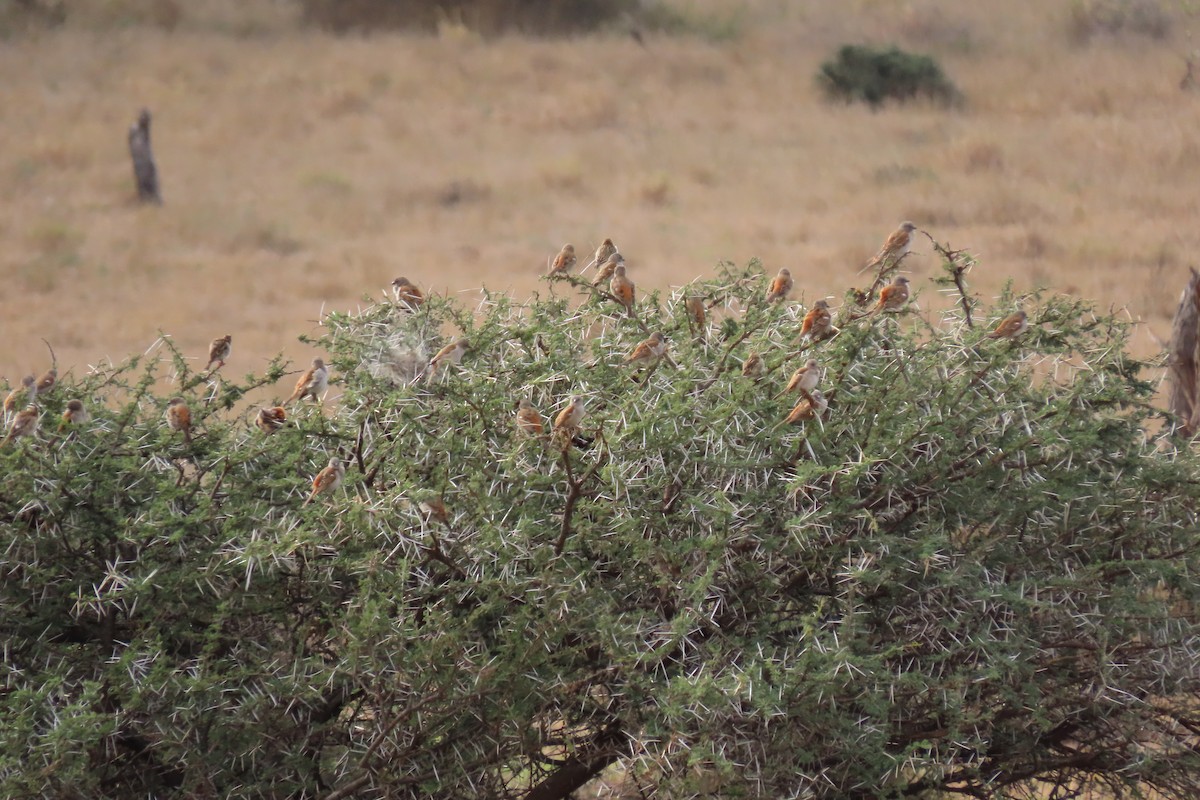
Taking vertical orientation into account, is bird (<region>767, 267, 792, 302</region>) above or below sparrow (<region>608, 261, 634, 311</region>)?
below

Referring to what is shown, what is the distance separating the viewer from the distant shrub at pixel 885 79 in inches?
915

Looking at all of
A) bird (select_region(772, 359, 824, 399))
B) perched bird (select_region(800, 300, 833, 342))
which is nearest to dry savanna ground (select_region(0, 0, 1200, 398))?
perched bird (select_region(800, 300, 833, 342))

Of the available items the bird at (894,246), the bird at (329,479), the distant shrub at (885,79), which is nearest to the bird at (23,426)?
the bird at (329,479)

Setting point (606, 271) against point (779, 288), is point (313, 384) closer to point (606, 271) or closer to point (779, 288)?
point (606, 271)

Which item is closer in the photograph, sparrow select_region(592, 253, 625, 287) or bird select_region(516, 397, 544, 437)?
bird select_region(516, 397, 544, 437)

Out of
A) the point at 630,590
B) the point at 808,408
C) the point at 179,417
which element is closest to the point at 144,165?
the point at 179,417

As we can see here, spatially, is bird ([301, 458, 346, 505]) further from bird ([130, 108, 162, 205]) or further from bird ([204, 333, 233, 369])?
bird ([130, 108, 162, 205])

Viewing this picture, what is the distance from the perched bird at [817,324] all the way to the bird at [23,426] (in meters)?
2.03

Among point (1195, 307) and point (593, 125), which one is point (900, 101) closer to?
point (593, 125)

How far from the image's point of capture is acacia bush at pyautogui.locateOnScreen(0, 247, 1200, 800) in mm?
3178

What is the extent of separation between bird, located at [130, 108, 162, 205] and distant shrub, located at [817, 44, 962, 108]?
11.0m

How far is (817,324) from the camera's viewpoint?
3648 mm

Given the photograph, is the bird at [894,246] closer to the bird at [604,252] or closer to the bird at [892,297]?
the bird at [892,297]

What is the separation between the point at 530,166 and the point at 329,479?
1726cm
